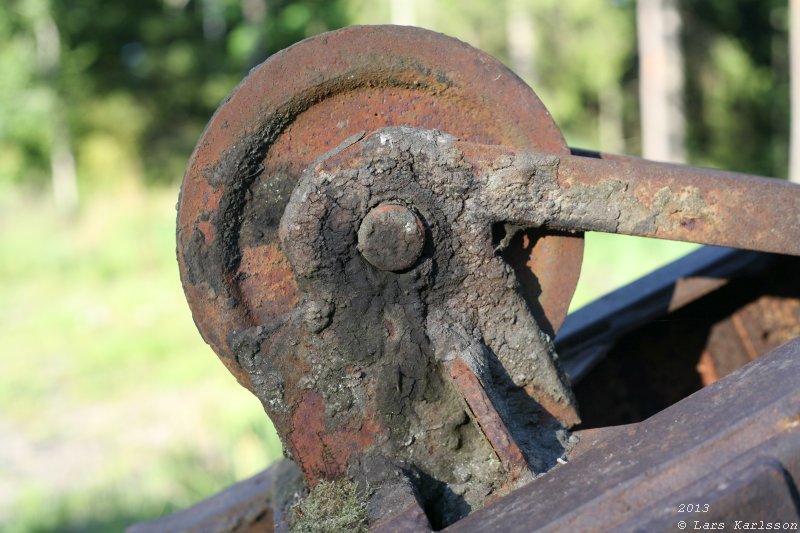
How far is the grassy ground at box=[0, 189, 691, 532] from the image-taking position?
4.50 m

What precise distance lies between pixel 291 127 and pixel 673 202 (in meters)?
0.81

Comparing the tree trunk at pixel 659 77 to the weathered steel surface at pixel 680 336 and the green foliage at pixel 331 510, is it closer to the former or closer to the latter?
the weathered steel surface at pixel 680 336

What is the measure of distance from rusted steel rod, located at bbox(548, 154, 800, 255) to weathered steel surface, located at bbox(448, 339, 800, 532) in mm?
335

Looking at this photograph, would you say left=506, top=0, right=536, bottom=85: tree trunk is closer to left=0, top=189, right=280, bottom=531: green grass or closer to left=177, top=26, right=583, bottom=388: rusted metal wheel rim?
left=0, top=189, right=280, bottom=531: green grass

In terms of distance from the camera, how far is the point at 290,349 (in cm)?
174

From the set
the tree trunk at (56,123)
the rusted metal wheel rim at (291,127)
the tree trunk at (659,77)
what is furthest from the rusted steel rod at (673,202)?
the tree trunk at (56,123)

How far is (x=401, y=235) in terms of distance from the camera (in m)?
1.68

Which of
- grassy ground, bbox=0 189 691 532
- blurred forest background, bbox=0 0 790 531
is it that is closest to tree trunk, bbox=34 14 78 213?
blurred forest background, bbox=0 0 790 531

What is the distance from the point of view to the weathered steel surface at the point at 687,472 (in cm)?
132

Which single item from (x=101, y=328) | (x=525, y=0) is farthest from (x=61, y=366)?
(x=525, y=0)

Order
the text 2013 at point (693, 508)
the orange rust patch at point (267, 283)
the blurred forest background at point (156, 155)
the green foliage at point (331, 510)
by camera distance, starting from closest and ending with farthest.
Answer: the text 2013 at point (693, 508) < the green foliage at point (331, 510) < the orange rust patch at point (267, 283) < the blurred forest background at point (156, 155)

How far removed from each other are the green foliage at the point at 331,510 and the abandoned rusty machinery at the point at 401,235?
49mm

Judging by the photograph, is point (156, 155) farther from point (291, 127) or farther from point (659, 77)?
point (291, 127)

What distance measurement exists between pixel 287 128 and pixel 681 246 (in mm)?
6995
